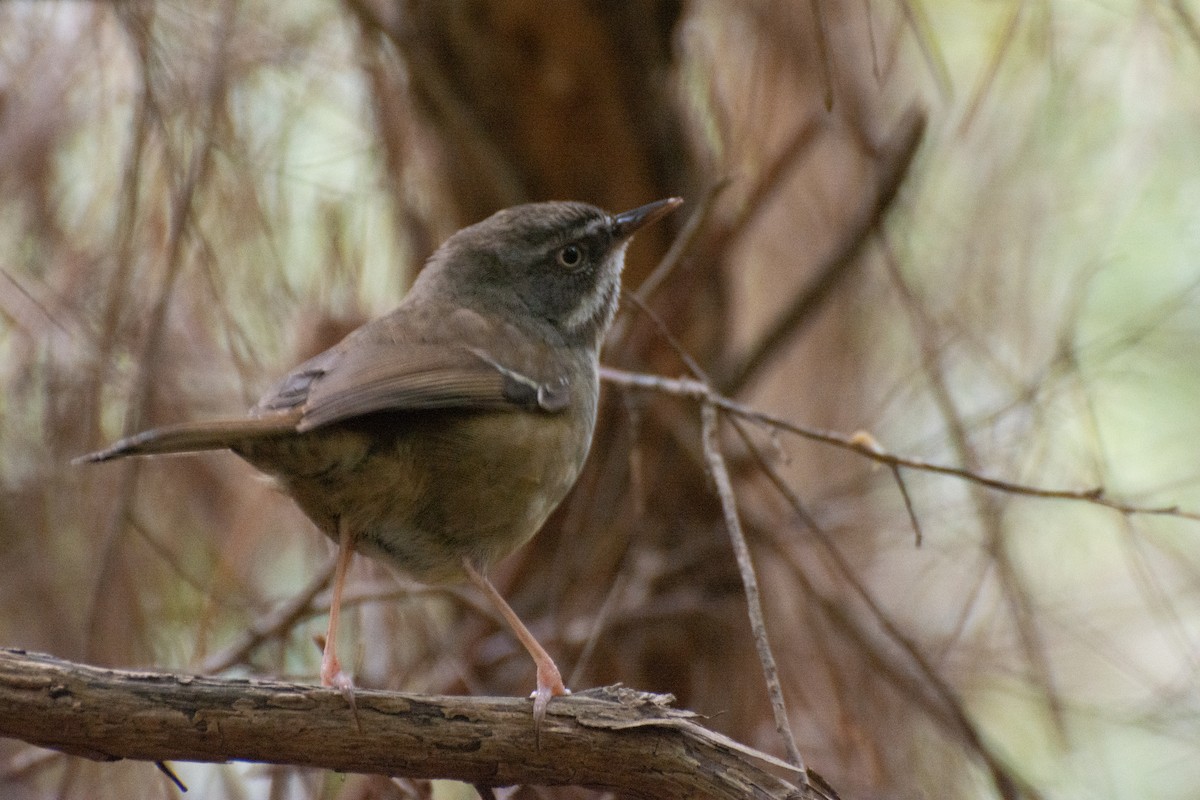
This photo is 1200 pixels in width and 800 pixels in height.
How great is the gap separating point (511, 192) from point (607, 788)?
2.63 m

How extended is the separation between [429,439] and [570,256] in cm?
109

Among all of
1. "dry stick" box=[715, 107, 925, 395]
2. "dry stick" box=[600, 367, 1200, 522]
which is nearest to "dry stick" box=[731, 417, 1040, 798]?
"dry stick" box=[600, 367, 1200, 522]

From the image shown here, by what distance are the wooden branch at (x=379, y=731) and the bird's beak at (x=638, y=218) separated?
1.70m

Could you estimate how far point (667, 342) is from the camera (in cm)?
473

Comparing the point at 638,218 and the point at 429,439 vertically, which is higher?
the point at 638,218

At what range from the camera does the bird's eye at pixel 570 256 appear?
4.04 m

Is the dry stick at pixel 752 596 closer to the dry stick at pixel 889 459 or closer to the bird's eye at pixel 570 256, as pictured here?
the dry stick at pixel 889 459

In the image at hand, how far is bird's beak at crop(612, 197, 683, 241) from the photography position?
388 cm

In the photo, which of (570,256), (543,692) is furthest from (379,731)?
(570,256)

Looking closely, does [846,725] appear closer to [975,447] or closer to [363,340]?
[975,447]

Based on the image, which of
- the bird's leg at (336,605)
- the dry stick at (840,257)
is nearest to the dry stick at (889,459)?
the bird's leg at (336,605)

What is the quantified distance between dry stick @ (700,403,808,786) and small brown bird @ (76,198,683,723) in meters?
0.51

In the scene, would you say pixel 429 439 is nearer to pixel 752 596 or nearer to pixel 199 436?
pixel 199 436

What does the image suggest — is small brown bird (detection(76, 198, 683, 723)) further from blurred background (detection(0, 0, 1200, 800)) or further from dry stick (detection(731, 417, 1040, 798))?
dry stick (detection(731, 417, 1040, 798))
